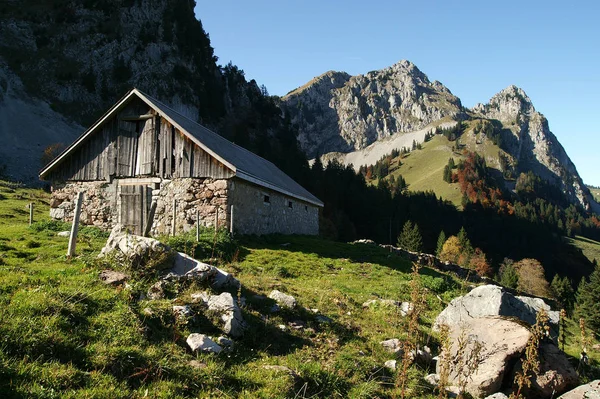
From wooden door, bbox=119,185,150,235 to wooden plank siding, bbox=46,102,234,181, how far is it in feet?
3.11

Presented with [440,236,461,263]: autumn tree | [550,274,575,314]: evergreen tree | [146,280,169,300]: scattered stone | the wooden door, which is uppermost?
the wooden door

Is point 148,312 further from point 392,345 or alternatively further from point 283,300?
point 392,345

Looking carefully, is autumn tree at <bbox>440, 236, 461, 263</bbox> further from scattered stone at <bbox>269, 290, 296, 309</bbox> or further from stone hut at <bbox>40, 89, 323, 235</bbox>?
scattered stone at <bbox>269, 290, 296, 309</bbox>

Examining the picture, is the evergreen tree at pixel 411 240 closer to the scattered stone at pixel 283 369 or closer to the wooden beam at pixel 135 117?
the wooden beam at pixel 135 117

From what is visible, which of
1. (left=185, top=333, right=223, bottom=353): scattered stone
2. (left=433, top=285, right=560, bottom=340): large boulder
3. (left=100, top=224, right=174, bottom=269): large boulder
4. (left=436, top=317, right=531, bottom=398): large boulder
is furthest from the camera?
(left=433, top=285, right=560, bottom=340): large boulder

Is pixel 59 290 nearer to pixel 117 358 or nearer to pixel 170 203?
pixel 117 358

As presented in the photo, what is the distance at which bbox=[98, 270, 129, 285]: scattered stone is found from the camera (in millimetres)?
7956

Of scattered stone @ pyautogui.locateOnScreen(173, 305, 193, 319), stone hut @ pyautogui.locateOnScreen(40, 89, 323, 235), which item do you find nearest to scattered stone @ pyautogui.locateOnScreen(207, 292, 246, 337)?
scattered stone @ pyautogui.locateOnScreen(173, 305, 193, 319)

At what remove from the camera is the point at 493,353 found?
24.1ft

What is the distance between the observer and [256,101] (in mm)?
117500

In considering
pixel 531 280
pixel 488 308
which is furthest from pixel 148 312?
pixel 531 280

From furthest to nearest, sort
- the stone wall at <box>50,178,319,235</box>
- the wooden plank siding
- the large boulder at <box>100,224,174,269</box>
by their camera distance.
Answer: the wooden plank siding
the stone wall at <box>50,178,319,235</box>
the large boulder at <box>100,224,174,269</box>

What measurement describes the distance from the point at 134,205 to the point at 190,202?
3.57 m

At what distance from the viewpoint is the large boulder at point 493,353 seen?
698 centimetres
